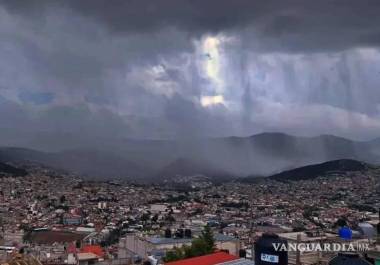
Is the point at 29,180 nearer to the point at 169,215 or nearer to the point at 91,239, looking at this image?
the point at 169,215

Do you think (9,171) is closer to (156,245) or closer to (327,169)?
(327,169)

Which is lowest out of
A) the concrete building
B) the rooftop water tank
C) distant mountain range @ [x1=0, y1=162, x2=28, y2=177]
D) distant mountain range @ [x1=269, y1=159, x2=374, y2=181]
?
the concrete building

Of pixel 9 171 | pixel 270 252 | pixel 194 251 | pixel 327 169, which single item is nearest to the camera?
pixel 270 252

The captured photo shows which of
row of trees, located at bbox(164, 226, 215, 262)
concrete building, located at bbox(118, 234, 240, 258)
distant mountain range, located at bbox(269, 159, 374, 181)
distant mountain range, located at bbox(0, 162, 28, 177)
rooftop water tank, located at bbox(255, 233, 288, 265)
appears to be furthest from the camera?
distant mountain range, located at bbox(269, 159, 374, 181)

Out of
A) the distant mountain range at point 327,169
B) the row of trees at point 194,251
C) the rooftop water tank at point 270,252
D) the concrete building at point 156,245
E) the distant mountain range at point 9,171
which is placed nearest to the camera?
the rooftop water tank at point 270,252

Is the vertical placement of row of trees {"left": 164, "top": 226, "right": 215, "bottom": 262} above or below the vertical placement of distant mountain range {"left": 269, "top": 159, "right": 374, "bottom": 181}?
below

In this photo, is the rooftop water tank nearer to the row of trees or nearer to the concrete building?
the row of trees

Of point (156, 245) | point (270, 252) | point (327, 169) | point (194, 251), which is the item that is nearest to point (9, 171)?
point (327, 169)

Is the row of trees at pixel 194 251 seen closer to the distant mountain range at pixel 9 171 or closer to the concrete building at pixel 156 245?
the concrete building at pixel 156 245

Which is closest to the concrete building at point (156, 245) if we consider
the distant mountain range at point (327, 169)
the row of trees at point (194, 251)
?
Result: the row of trees at point (194, 251)

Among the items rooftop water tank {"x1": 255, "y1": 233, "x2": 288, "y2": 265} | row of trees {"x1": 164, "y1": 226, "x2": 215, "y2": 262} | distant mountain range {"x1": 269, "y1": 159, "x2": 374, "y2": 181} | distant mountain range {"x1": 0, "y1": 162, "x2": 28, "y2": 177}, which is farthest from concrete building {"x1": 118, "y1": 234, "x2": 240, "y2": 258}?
distant mountain range {"x1": 269, "y1": 159, "x2": 374, "y2": 181}

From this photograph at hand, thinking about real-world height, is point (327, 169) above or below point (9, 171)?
above
